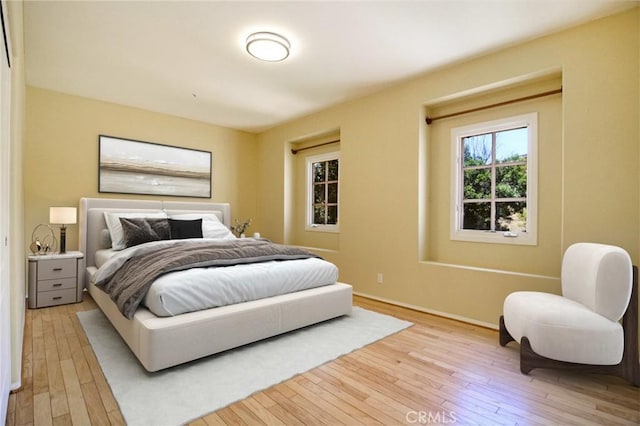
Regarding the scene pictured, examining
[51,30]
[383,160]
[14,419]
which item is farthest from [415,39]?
[14,419]

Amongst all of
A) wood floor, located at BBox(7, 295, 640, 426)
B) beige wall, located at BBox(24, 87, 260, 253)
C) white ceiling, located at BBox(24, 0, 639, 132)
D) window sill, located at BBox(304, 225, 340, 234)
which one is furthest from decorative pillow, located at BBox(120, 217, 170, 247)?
window sill, located at BBox(304, 225, 340, 234)

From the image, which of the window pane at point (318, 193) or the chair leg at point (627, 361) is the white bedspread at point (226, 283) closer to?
the chair leg at point (627, 361)

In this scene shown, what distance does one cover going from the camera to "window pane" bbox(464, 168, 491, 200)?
130 inches

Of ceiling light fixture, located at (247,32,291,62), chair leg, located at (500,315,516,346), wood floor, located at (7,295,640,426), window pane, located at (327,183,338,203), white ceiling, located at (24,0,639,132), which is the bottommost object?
wood floor, located at (7,295,640,426)

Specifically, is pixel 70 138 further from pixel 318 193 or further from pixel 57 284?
pixel 318 193

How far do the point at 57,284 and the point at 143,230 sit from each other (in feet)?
3.31

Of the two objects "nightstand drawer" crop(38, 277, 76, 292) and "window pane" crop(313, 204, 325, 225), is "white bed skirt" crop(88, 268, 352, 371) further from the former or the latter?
"window pane" crop(313, 204, 325, 225)

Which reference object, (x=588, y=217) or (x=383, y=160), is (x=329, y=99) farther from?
(x=588, y=217)

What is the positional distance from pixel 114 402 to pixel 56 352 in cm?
98

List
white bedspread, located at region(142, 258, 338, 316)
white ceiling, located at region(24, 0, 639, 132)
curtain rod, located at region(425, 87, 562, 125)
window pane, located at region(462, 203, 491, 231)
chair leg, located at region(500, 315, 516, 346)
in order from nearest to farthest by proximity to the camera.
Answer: white bedspread, located at region(142, 258, 338, 316) → white ceiling, located at region(24, 0, 639, 132) → chair leg, located at region(500, 315, 516, 346) → curtain rod, located at region(425, 87, 562, 125) → window pane, located at region(462, 203, 491, 231)

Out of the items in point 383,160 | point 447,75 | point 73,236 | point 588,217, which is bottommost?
point 73,236

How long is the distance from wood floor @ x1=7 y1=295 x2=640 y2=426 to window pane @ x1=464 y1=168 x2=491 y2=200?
1505 mm

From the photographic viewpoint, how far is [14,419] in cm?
158

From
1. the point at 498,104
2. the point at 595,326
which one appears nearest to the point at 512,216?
the point at 498,104
